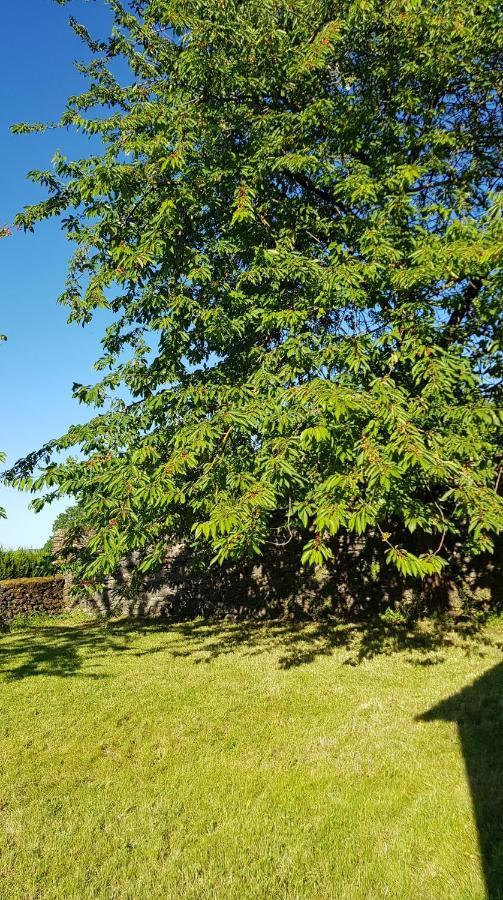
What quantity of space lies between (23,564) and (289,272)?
44.4 ft

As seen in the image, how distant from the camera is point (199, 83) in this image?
24.8 feet

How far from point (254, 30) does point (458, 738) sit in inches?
358

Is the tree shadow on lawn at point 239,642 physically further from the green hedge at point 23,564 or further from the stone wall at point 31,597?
the green hedge at point 23,564

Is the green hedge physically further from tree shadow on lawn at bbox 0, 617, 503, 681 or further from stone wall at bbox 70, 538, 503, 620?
tree shadow on lawn at bbox 0, 617, 503, 681

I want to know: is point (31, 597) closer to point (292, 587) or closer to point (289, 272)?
point (292, 587)

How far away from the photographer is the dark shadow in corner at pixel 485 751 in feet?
10.9

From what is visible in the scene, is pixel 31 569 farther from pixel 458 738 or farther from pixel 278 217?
pixel 458 738

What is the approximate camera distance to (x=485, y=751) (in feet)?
15.7

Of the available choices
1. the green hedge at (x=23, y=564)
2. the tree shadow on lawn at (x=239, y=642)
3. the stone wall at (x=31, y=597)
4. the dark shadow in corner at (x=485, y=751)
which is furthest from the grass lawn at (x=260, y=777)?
the green hedge at (x=23, y=564)

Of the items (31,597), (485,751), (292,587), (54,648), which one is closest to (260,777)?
(485,751)

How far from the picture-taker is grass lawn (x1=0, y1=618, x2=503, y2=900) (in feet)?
10.7

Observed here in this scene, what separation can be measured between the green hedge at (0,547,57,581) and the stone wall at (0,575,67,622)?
677 mm

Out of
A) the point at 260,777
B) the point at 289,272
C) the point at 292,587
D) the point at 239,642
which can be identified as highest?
the point at 289,272

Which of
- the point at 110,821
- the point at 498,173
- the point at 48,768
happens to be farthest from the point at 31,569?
the point at 498,173
